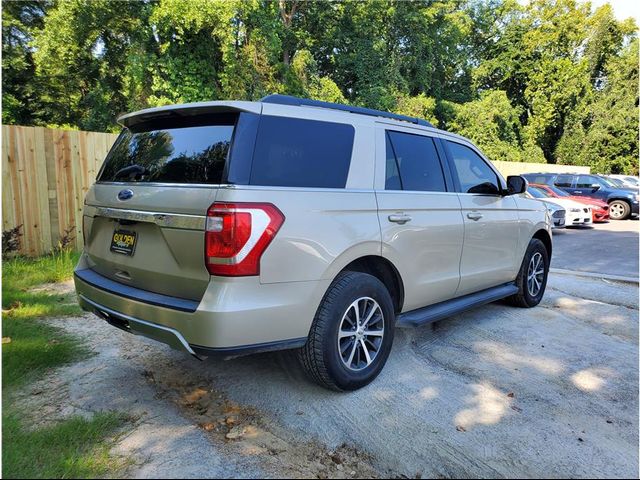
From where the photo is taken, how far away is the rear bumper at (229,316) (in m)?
2.60

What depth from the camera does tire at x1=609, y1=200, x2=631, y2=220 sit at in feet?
58.1

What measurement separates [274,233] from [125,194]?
1153 millimetres

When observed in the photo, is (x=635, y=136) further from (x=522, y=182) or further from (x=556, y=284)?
(x=522, y=182)

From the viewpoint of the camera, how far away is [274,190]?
2771mm

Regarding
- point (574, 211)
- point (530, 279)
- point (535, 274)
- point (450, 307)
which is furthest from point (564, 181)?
point (450, 307)

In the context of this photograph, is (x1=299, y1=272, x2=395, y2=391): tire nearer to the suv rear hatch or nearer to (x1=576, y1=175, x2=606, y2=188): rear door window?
the suv rear hatch

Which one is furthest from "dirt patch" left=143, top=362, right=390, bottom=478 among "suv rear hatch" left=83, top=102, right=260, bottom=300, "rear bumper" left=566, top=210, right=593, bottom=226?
"rear bumper" left=566, top=210, right=593, bottom=226

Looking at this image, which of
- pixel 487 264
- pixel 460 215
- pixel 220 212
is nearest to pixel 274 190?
pixel 220 212

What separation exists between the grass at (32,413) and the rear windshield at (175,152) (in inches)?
57.5

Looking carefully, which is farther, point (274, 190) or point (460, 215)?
point (460, 215)

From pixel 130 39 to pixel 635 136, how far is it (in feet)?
115

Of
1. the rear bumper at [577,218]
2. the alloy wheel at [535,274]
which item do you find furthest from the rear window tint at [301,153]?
the rear bumper at [577,218]

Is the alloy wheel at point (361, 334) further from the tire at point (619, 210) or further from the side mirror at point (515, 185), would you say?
the tire at point (619, 210)

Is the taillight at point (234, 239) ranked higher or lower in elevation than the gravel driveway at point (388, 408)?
higher
